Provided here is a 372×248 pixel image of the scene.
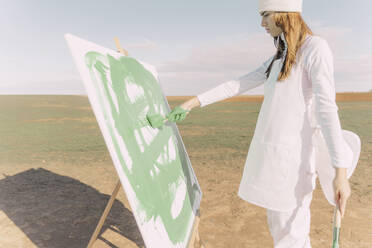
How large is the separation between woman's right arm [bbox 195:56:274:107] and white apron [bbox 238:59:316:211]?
0.84ft

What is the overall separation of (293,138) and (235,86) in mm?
589

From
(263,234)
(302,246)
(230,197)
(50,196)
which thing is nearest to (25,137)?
(50,196)

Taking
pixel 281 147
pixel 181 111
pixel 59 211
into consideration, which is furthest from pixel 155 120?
pixel 59 211

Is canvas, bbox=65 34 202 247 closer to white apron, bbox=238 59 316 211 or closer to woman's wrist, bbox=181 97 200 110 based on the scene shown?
woman's wrist, bbox=181 97 200 110

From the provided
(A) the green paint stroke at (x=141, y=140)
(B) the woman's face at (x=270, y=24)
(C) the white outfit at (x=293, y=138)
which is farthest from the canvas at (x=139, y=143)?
(B) the woman's face at (x=270, y=24)

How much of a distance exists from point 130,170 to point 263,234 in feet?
7.01

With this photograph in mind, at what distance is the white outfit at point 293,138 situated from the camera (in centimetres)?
140

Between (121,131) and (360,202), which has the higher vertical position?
(121,131)

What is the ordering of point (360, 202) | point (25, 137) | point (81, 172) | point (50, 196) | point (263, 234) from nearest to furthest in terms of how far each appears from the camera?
point (263, 234) → point (360, 202) → point (50, 196) → point (81, 172) → point (25, 137)

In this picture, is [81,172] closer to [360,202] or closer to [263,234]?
[263,234]

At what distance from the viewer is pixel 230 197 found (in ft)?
13.3

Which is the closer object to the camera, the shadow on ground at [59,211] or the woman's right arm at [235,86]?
the woman's right arm at [235,86]

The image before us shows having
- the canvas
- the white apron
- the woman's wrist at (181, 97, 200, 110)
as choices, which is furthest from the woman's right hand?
the white apron

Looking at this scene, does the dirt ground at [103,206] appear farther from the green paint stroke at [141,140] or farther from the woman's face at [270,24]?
the woman's face at [270,24]
